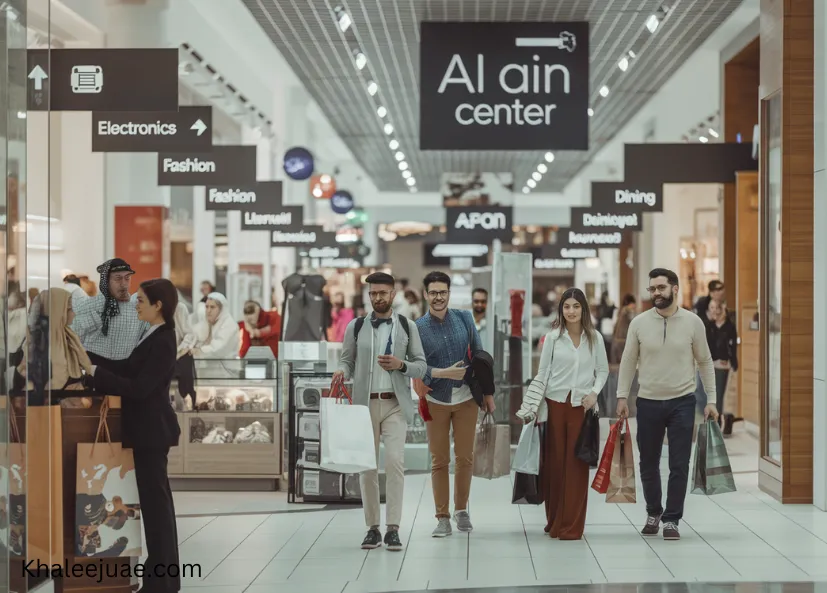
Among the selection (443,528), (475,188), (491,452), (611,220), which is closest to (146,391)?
(443,528)

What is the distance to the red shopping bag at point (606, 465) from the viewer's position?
7.53m

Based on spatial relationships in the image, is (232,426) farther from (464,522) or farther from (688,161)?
(688,161)

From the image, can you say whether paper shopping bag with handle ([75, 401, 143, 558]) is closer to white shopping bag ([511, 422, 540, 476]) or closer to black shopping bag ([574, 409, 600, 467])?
white shopping bag ([511, 422, 540, 476])

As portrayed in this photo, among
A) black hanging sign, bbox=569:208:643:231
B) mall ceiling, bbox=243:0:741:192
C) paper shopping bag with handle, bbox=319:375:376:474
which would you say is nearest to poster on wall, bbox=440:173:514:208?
mall ceiling, bbox=243:0:741:192

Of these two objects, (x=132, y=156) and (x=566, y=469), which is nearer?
(x=566, y=469)

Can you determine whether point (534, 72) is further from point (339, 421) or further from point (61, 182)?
point (61, 182)

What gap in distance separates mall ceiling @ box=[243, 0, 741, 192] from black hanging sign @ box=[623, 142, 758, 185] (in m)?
1.28

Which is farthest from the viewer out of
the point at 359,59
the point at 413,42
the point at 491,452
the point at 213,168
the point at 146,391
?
the point at 359,59

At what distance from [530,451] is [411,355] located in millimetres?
976

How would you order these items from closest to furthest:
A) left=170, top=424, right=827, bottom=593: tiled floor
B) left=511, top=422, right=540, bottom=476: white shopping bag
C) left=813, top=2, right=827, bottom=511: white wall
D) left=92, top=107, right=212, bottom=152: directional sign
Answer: left=170, top=424, right=827, bottom=593: tiled floor, left=511, top=422, right=540, bottom=476: white shopping bag, left=813, top=2, right=827, bottom=511: white wall, left=92, top=107, right=212, bottom=152: directional sign

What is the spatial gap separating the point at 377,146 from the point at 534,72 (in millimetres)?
14498

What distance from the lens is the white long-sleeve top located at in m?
7.54

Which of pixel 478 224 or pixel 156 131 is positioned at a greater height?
pixel 156 131

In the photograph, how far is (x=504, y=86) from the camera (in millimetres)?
10164
